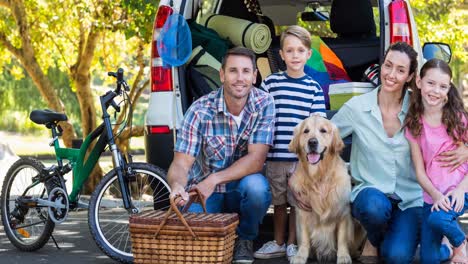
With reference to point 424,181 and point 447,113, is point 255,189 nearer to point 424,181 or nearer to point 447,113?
point 424,181

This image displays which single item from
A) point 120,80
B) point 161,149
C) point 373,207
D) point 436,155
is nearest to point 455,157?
point 436,155

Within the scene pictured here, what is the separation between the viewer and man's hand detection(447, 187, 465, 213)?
5117 millimetres

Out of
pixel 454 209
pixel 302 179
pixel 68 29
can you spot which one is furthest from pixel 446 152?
pixel 68 29

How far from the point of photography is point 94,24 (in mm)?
12562

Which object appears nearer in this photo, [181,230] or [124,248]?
[181,230]

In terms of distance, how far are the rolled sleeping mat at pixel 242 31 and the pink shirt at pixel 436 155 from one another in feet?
6.83

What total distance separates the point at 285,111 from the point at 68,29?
30.3 ft

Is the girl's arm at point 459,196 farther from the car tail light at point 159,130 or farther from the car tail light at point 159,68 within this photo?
the car tail light at point 159,68

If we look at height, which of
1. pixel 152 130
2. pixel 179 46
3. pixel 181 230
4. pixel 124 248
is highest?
pixel 179 46

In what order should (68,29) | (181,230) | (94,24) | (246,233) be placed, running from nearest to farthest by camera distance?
(181,230)
(246,233)
(94,24)
(68,29)

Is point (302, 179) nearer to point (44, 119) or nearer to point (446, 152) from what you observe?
point (446, 152)

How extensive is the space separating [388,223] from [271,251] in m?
0.83

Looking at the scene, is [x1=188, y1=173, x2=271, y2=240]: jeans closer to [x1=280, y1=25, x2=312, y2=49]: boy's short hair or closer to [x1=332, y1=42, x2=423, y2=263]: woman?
[x1=332, y1=42, x2=423, y2=263]: woman

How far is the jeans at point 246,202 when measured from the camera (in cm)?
547
